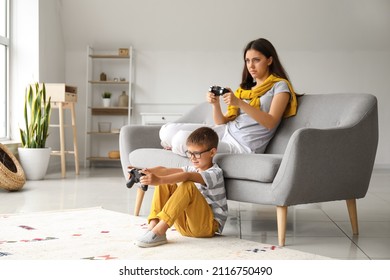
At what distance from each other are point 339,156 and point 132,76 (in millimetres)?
4828

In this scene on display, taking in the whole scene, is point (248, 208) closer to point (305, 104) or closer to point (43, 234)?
point (305, 104)

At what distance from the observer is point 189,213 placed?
2688 mm

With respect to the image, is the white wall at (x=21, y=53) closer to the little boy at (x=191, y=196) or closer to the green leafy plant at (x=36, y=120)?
the green leafy plant at (x=36, y=120)

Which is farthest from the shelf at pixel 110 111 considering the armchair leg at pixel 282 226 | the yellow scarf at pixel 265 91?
the armchair leg at pixel 282 226

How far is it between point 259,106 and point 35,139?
10.2 feet

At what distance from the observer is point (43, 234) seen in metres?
2.87

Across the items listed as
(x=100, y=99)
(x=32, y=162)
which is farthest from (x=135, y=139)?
(x=100, y=99)

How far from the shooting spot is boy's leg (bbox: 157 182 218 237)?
2.57 meters

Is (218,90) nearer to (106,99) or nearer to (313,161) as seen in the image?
(313,161)

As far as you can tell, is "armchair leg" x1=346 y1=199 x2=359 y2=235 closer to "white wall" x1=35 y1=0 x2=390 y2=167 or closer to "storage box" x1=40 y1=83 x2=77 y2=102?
"storage box" x1=40 y1=83 x2=77 y2=102

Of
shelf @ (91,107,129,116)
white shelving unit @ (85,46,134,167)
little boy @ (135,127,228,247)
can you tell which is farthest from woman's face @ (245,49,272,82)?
shelf @ (91,107,129,116)

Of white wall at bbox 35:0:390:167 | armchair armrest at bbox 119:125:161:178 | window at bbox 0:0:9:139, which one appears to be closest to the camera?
armchair armrest at bbox 119:125:161:178

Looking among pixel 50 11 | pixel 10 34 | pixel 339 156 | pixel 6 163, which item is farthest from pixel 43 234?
pixel 50 11

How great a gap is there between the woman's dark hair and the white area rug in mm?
1006
